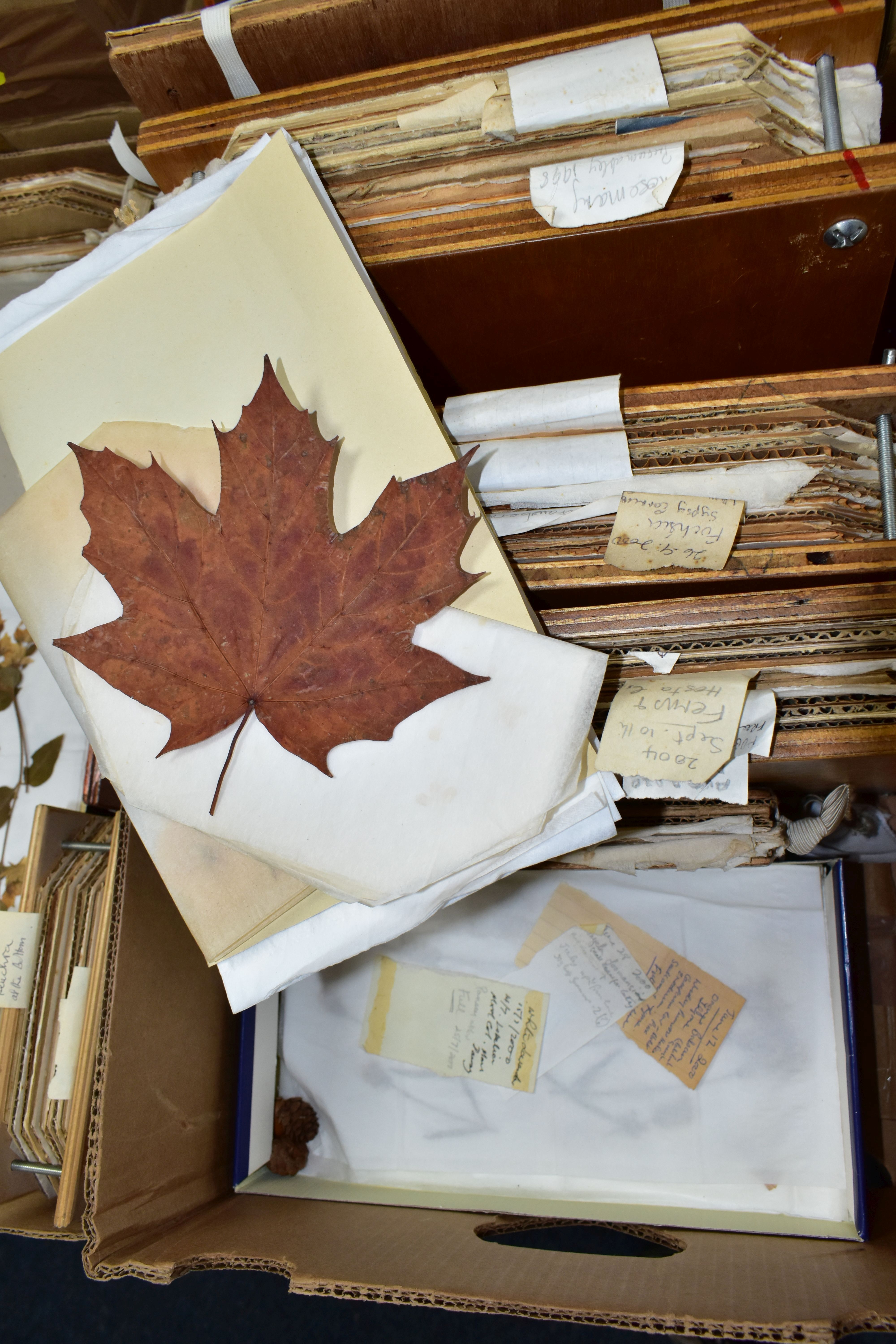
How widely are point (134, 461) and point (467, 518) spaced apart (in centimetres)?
30

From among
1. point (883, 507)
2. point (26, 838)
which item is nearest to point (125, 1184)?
point (26, 838)

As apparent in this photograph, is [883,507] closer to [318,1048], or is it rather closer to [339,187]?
[339,187]

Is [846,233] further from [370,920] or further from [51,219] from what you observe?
[51,219]

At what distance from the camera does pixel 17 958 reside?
2.71 feet

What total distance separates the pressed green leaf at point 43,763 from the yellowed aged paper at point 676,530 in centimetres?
94

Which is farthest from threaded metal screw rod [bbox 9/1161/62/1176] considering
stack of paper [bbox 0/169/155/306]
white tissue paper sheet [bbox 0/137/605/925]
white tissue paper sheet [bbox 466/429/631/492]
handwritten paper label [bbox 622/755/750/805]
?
stack of paper [bbox 0/169/155/306]

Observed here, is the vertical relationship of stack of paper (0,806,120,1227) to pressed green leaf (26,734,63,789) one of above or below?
below

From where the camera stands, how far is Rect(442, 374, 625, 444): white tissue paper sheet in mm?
647

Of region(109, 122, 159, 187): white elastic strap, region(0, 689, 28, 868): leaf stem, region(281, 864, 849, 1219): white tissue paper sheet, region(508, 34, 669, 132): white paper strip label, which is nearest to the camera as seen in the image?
region(508, 34, 669, 132): white paper strip label

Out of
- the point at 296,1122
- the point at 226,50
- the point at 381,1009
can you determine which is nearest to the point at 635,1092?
the point at 381,1009

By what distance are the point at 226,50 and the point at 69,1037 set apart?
3.08ft

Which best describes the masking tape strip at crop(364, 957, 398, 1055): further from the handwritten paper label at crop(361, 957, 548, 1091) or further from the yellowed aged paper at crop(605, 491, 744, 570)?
the yellowed aged paper at crop(605, 491, 744, 570)

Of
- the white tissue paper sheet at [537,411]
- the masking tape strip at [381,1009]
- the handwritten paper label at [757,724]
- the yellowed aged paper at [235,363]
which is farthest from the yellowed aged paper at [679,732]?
the masking tape strip at [381,1009]

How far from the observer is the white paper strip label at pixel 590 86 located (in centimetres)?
60
